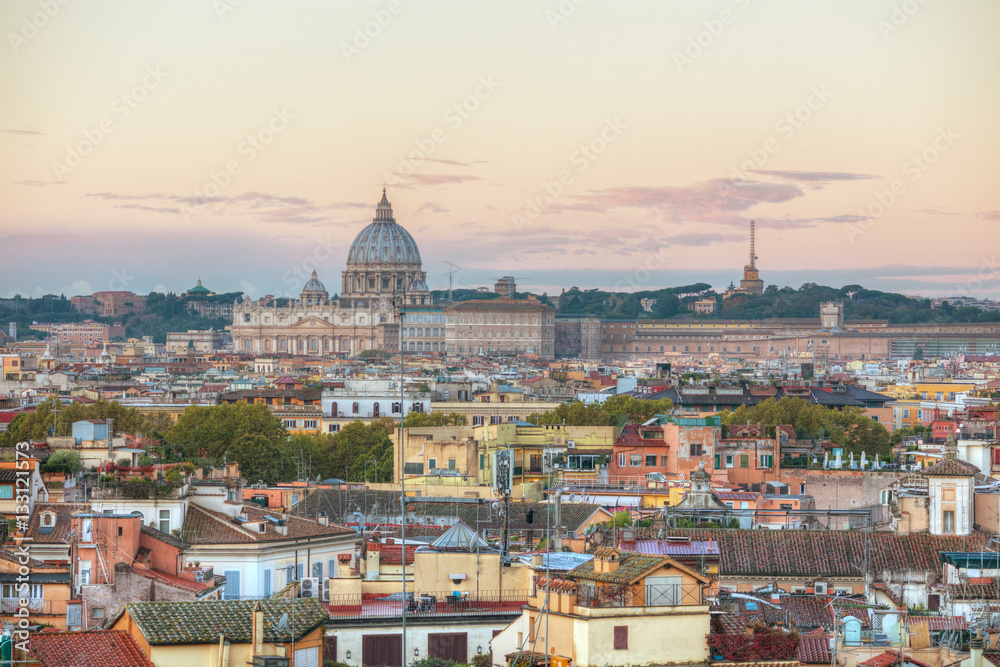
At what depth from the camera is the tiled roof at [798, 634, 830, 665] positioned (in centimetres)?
1262

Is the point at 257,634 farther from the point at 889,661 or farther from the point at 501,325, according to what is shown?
the point at 501,325

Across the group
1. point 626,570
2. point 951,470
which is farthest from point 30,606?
point 951,470

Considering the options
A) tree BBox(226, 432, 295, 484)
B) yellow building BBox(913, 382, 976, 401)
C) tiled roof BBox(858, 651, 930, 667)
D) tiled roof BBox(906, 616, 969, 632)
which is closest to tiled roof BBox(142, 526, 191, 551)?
tiled roof BBox(906, 616, 969, 632)

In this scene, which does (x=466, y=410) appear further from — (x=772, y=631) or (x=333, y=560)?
(x=772, y=631)

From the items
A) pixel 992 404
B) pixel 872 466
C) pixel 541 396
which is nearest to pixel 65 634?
pixel 872 466

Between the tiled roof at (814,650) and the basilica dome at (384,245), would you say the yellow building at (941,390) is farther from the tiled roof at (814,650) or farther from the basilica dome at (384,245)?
the basilica dome at (384,245)

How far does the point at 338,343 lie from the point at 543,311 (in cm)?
1590

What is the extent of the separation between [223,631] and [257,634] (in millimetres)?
237

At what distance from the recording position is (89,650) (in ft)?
37.7

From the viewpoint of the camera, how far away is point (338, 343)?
163625 mm

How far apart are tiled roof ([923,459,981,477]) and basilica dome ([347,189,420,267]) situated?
16481cm

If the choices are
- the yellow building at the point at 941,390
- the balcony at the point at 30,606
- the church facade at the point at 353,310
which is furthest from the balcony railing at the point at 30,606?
the church facade at the point at 353,310

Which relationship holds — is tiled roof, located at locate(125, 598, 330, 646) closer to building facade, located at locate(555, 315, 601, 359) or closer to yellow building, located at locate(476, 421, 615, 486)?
yellow building, located at locate(476, 421, 615, 486)

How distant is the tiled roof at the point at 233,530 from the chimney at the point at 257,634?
5.96m
